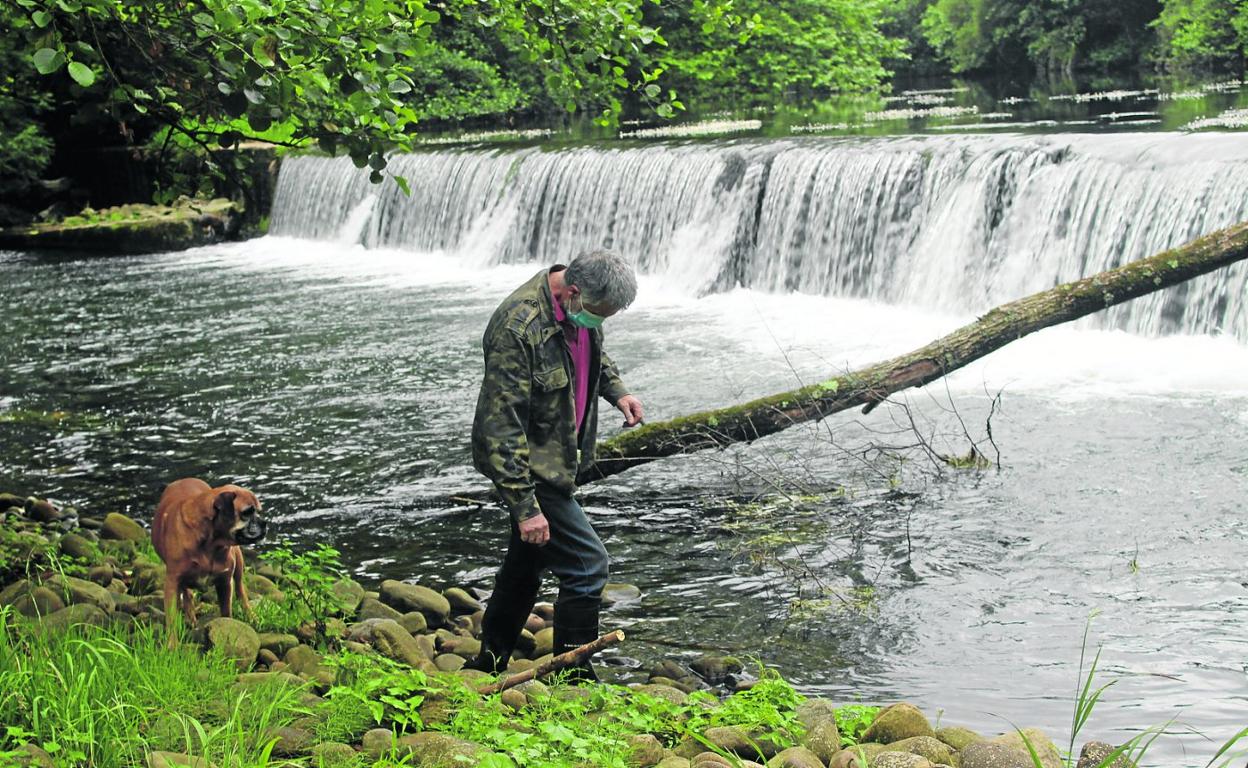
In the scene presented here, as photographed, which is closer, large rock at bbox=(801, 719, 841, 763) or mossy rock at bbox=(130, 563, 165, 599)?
large rock at bbox=(801, 719, 841, 763)

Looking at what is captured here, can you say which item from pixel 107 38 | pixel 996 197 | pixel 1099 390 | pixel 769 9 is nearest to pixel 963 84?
pixel 769 9

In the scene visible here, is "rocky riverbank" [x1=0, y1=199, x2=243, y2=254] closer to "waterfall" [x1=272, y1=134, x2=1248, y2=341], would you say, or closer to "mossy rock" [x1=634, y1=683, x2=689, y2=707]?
"waterfall" [x1=272, y1=134, x2=1248, y2=341]

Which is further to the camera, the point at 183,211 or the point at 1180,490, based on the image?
the point at 183,211

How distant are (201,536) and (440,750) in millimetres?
1843

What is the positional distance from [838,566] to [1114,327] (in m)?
6.20

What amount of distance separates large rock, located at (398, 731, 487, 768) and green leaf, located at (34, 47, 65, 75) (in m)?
2.34

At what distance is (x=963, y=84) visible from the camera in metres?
37.3

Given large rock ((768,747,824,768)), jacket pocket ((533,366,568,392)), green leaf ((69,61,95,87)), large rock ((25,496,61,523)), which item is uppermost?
green leaf ((69,61,95,87))

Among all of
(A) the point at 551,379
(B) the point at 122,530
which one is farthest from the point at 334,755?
(B) the point at 122,530

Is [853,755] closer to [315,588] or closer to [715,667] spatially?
[715,667]

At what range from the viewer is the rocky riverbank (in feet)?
79.9

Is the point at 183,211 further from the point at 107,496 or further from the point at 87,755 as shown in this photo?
the point at 87,755

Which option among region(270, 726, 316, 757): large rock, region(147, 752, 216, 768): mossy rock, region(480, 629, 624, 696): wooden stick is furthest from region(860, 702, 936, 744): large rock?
region(147, 752, 216, 768): mossy rock

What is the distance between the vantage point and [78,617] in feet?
17.8
